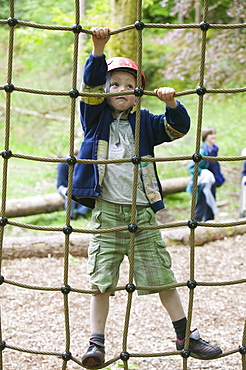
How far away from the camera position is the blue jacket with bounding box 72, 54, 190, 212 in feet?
5.81

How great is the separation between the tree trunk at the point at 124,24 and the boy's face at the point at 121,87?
3010mm

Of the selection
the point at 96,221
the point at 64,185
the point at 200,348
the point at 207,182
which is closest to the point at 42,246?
the point at 64,185

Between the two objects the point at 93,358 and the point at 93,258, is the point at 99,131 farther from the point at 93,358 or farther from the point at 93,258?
the point at 93,358

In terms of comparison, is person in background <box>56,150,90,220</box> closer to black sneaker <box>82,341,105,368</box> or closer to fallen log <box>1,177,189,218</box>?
fallen log <box>1,177,189,218</box>

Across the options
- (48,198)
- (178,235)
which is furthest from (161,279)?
(48,198)

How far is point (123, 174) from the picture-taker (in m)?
1.86

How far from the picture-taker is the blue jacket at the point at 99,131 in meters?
1.77

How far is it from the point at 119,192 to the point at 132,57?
3.16m

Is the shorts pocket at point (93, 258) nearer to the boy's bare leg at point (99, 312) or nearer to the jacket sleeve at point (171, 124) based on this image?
the boy's bare leg at point (99, 312)

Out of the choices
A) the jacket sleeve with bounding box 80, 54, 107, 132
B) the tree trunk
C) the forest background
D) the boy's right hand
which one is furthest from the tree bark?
the boy's right hand

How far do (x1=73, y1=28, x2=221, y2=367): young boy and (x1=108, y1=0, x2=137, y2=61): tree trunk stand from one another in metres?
3.05

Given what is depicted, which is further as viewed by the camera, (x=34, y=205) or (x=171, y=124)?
(x=34, y=205)

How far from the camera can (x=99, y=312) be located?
1805mm

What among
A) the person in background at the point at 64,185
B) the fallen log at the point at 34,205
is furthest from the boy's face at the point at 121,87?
the fallen log at the point at 34,205
